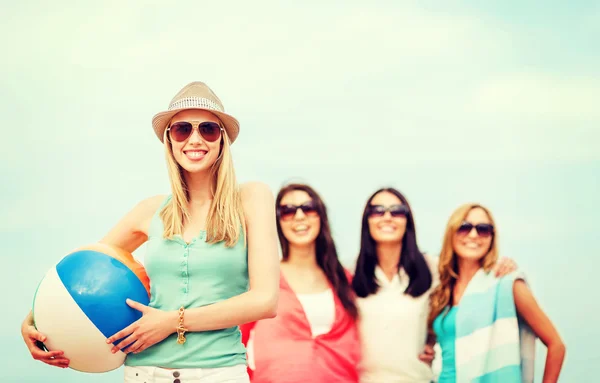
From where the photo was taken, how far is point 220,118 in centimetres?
392

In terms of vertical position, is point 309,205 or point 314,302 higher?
point 309,205

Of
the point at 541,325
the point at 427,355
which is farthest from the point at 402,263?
the point at 541,325

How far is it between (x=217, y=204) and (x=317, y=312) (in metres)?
2.54

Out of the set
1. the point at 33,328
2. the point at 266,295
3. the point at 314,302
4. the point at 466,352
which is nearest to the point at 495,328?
the point at 466,352

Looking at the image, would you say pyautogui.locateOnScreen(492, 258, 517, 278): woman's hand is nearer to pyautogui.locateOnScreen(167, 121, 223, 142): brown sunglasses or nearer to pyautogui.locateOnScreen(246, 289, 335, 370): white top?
pyautogui.locateOnScreen(246, 289, 335, 370): white top

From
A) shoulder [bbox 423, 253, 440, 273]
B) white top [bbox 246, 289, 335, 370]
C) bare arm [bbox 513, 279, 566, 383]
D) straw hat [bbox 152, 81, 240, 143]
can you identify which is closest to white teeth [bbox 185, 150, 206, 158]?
straw hat [bbox 152, 81, 240, 143]

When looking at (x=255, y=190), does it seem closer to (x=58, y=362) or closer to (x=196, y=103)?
(x=196, y=103)

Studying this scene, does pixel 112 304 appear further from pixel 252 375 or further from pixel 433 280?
pixel 433 280

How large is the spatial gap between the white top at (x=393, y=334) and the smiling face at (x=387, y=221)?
358 millimetres

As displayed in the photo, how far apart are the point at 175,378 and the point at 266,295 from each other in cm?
52

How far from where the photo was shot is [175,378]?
3496 millimetres

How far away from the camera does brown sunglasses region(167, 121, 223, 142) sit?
12.5 feet

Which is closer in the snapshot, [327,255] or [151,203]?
[151,203]

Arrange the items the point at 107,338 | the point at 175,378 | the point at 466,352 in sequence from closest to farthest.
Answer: the point at 175,378 < the point at 107,338 < the point at 466,352
